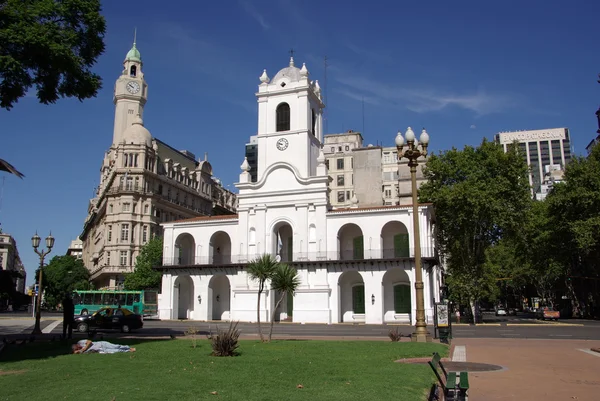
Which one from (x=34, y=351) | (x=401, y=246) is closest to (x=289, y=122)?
(x=401, y=246)

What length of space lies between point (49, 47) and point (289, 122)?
31.1m

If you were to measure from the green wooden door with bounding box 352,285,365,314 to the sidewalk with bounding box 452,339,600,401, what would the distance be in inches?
939

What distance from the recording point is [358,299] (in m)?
43.4

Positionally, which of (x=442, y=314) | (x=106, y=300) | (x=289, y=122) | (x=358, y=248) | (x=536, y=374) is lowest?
(x=536, y=374)

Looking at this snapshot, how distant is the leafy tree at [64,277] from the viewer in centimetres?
7444

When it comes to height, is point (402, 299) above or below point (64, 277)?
below

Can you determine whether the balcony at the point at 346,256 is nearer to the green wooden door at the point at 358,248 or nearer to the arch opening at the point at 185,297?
the green wooden door at the point at 358,248

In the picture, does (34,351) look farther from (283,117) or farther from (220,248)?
(283,117)

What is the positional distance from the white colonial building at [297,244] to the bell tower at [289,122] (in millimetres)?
94

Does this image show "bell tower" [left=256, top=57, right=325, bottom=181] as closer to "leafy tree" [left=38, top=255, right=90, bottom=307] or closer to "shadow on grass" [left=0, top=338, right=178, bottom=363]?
"shadow on grass" [left=0, top=338, right=178, bottom=363]

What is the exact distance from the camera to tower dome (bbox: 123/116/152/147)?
227 feet

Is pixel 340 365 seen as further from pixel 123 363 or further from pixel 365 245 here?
pixel 365 245

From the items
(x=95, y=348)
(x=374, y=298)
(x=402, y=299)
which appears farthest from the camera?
(x=402, y=299)

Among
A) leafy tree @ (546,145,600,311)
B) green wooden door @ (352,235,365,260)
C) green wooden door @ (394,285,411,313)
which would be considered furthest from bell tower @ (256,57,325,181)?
leafy tree @ (546,145,600,311)
